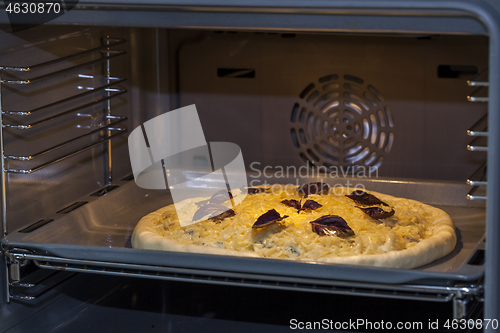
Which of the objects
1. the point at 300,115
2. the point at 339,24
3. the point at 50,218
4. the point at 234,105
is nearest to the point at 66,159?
the point at 50,218

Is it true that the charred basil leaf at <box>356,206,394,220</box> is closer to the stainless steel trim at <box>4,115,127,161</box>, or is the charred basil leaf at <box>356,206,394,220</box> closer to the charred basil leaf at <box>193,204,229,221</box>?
the charred basil leaf at <box>193,204,229,221</box>

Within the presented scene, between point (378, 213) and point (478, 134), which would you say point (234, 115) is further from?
point (478, 134)

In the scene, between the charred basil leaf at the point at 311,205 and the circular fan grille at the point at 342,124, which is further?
the circular fan grille at the point at 342,124

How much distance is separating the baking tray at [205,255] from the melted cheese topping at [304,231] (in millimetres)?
95

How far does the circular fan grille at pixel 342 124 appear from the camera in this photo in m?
1.56

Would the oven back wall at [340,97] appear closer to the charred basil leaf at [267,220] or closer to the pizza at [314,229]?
the pizza at [314,229]

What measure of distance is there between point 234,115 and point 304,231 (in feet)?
1.88

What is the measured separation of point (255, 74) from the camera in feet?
5.35

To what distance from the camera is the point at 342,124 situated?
1.58 meters

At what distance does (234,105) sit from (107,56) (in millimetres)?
388

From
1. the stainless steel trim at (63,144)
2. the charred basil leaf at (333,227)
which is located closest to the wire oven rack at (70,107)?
the stainless steel trim at (63,144)

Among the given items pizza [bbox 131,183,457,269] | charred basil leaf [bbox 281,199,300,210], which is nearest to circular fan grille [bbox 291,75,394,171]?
pizza [bbox 131,183,457,269]

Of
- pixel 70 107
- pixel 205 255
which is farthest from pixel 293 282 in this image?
pixel 70 107

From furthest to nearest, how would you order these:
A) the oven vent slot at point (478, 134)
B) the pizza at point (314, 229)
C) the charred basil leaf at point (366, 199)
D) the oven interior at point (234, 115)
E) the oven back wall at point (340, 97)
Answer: the oven back wall at point (340, 97) < the charred basil leaf at point (366, 199) < the oven interior at point (234, 115) < the pizza at point (314, 229) < the oven vent slot at point (478, 134)
